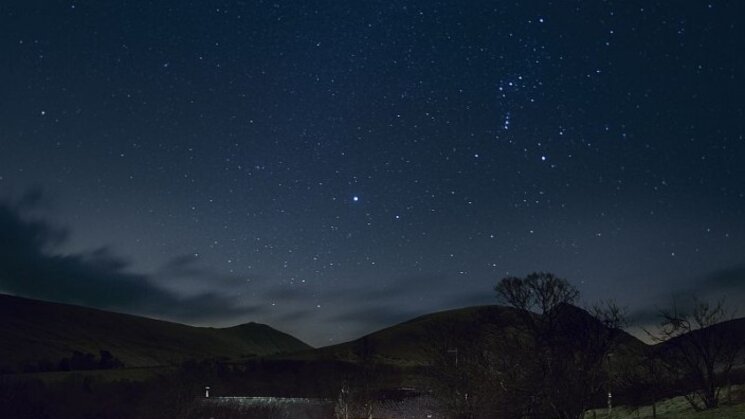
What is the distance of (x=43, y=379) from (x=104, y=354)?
40.2 metres

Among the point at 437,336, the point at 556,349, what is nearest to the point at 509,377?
the point at 556,349

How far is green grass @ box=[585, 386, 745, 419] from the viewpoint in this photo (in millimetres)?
36781

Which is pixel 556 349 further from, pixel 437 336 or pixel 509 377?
pixel 437 336

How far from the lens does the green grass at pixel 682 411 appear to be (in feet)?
121

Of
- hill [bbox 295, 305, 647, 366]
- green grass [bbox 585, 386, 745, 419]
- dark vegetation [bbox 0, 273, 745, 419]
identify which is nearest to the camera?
green grass [bbox 585, 386, 745, 419]

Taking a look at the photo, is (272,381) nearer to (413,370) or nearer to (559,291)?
(413,370)

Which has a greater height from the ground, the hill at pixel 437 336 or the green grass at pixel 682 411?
the hill at pixel 437 336

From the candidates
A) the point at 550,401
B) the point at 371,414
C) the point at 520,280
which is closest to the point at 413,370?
the point at 371,414

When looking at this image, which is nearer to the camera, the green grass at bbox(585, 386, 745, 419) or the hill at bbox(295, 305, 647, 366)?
the green grass at bbox(585, 386, 745, 419)

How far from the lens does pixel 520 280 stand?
64750mm

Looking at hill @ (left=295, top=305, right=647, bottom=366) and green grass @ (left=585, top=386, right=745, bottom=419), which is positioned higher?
hill @ (left=295, top=305, right=647, bottom=366)

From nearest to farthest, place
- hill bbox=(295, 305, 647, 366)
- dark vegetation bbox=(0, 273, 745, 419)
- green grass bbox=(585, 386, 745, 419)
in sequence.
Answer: green grass bbox=(585, 386, 745, 419) → dark vegetation bbox=(0, 273, 745, 419) → hill bbox=(295, 305, 647, 366)

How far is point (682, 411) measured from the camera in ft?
148

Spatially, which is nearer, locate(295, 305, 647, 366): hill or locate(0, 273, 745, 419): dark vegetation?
locate(0, 273, 745, 419): dark vegetation
